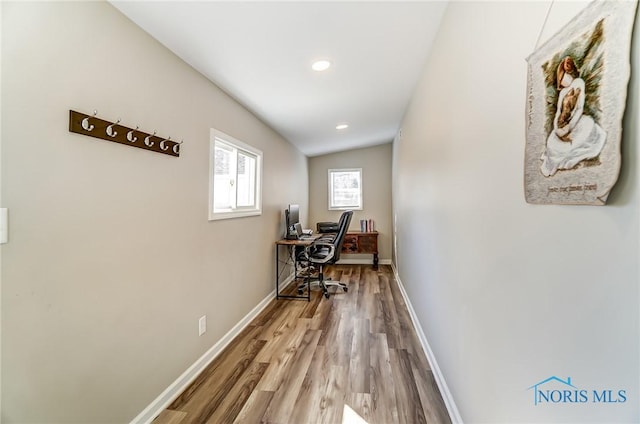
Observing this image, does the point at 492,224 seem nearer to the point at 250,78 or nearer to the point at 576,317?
the point at 576,317

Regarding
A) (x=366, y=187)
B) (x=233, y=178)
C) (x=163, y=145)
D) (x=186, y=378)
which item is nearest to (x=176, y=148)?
(x=163, y=145)

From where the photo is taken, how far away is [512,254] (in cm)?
93

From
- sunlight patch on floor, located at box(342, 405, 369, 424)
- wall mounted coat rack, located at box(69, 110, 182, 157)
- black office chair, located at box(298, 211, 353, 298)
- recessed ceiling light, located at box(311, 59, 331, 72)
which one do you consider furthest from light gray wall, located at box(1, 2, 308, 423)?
black office chair, located at box(298, 211, 353, 298)

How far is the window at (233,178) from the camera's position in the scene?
230cm

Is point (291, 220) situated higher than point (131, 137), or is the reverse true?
point (131, 137)

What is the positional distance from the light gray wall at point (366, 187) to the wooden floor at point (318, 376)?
2783 mm

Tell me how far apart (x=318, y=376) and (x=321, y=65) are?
2376mm

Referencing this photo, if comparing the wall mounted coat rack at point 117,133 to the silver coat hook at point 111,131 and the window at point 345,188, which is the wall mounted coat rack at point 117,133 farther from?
the window at point 345,188

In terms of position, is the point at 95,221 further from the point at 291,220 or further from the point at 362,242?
the point at 362,242

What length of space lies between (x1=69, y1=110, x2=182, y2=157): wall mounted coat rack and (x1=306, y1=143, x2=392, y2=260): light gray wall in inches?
170

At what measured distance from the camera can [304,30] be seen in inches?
65.3

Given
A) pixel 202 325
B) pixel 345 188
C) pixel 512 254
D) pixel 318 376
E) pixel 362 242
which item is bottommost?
pixel 318 376

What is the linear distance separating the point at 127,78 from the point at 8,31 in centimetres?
47

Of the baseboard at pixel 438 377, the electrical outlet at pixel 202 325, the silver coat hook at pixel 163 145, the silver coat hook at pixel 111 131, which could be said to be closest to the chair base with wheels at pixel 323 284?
the baseboard at pixel 438 377
